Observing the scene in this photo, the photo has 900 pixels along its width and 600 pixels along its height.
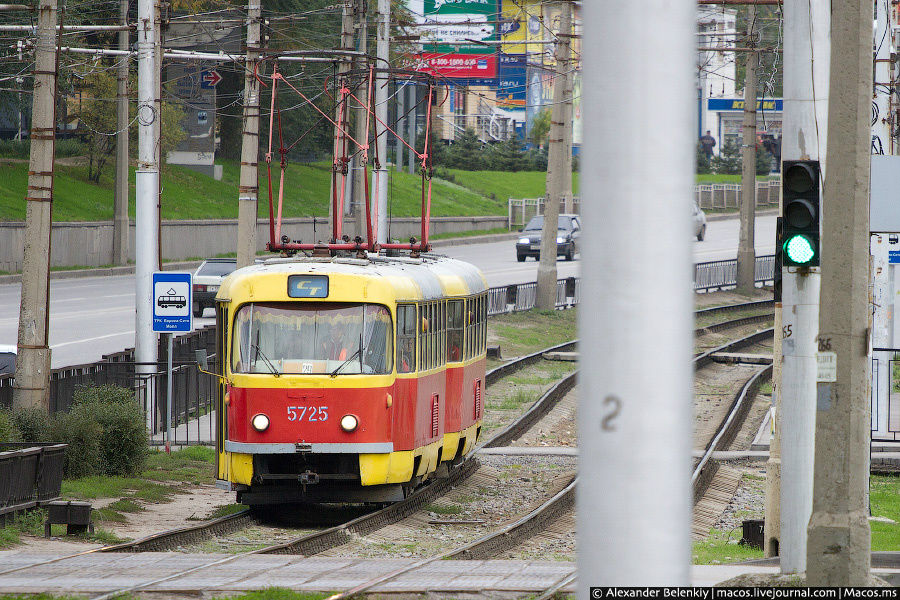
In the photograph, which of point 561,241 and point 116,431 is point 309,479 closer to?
point 116,431

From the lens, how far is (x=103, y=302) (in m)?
40.7

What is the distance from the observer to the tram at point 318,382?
45.5 ft

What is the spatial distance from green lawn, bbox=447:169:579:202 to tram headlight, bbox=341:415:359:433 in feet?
220

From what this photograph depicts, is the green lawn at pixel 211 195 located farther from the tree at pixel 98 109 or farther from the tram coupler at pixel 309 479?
the tram coupler at pixel 309 479

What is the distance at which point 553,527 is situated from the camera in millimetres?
14961

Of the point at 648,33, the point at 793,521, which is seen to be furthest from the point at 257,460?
the point at 648,33

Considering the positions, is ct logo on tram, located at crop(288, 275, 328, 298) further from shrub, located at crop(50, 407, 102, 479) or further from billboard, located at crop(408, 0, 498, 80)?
billboard, located at crop(408, 0, 498, 80)

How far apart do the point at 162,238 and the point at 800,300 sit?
4564 cm

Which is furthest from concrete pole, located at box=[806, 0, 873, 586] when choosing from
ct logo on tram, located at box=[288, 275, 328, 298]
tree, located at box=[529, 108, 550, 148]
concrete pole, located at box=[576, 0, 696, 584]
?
tree, located at box=[529, 108, 550, 148]

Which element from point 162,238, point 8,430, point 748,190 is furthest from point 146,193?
point 162,238

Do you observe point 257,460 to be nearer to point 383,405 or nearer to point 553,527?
point 383,405

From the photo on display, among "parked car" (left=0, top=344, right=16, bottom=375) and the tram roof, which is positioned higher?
the tram roof

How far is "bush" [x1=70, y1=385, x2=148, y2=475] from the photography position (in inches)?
657

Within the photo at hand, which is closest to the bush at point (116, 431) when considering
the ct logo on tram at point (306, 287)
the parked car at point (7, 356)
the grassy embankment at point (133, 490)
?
the grassy embankment at point (133, 490)
